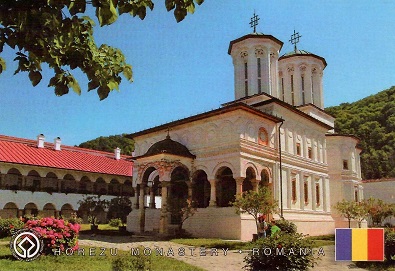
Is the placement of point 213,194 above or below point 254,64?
below

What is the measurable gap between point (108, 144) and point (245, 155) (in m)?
50.1

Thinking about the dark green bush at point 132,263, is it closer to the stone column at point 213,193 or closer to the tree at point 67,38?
the tree at point 67,38

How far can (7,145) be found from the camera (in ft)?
104

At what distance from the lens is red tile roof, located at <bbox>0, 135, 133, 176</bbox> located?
3090 centimetres

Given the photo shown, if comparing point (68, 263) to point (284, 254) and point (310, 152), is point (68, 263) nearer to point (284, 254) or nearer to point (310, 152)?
point (284, 254)

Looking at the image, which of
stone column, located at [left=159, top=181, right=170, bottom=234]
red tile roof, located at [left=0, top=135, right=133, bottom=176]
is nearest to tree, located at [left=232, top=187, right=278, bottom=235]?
stone column, located at [left=159, top=181, right=170, bottom=234]

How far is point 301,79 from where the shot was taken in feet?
102

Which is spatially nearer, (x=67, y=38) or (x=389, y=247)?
(x=67, y=38)

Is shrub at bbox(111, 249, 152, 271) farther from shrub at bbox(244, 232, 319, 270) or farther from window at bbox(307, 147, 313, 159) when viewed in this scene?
window at bbox(307, 147, 313, 159)

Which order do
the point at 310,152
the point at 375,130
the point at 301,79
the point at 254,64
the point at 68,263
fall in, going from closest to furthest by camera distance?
the point at 68,263 → the point at 254,64 → the point at 310,152 → the point at 301,79 → the point at 375,130

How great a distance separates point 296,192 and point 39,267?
18660 millimetres

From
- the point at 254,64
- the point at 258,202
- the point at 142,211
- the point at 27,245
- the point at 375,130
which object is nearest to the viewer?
the point at 27,245

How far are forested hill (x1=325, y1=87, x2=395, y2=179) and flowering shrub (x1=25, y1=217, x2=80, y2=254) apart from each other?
43.2 meters


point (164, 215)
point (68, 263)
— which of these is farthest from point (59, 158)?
point (68, 263)
